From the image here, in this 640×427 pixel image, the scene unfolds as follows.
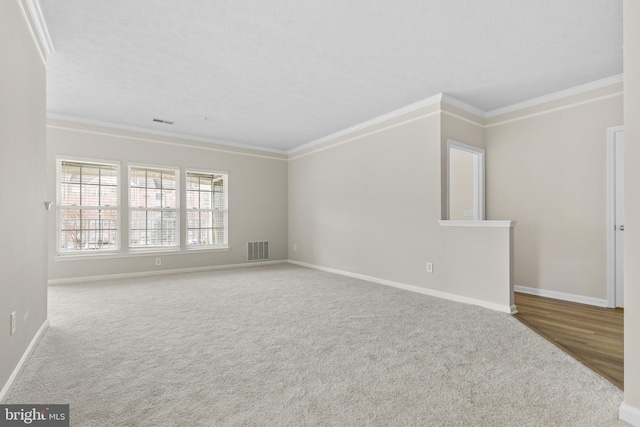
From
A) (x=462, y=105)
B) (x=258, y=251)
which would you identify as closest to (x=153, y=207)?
(x=258, y=251)

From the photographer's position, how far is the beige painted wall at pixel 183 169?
505 centimetres

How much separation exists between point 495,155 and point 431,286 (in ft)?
7.26

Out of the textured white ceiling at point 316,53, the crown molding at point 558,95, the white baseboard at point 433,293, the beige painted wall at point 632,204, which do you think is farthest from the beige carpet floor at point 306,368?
the crown molding at point 558,95

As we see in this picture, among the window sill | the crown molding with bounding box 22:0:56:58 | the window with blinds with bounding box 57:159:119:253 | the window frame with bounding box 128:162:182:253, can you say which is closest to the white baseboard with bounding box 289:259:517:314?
the window sill

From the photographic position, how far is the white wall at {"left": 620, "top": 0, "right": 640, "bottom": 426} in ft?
5.23

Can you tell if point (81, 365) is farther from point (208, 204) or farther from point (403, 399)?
point (208, 204)

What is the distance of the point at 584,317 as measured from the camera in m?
3.36

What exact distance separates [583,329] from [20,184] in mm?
4794

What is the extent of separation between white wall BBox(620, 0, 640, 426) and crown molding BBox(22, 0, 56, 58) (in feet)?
12.4

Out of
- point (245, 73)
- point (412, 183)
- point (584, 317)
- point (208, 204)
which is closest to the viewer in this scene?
point (584, 317)

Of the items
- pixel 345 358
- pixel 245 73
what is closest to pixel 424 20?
pixel 245 73

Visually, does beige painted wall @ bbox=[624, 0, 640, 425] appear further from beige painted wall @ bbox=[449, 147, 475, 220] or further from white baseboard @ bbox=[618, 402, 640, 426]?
beige painted wall @ bbox=[449, 147, 475, 220]

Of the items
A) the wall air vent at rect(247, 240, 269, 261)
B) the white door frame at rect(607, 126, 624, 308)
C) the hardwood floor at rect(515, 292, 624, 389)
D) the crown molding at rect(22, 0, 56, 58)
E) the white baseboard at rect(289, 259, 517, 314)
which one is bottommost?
the hardwood floor at rect(515, 292, 624, 389)

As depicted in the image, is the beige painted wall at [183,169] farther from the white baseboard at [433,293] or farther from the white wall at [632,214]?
the white wall at [632,214]
